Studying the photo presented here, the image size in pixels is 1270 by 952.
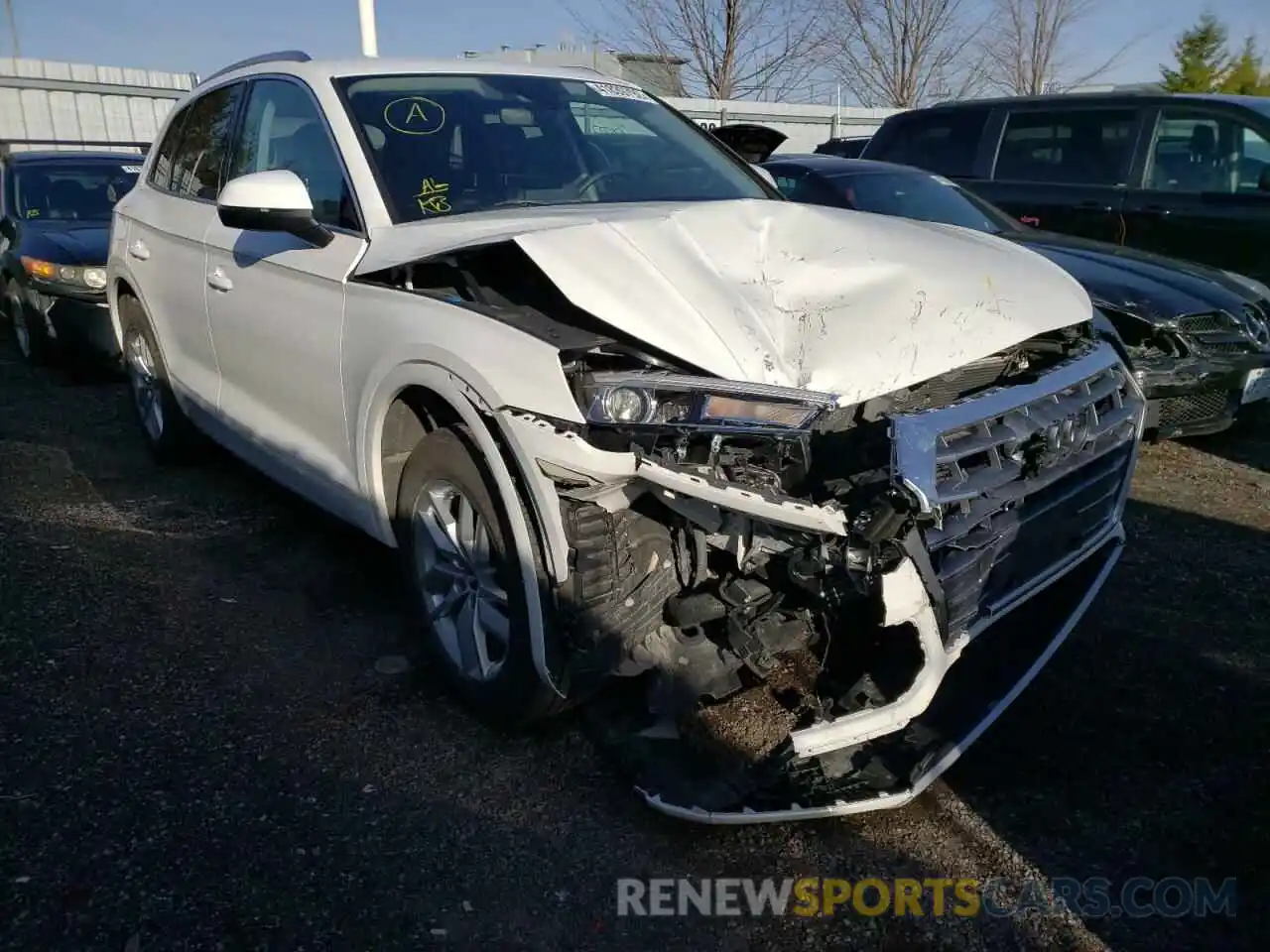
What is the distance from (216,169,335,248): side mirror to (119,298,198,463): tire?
211 centimetres

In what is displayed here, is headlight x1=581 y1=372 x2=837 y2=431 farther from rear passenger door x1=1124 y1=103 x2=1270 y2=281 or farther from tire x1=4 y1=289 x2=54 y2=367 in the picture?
tire x1=4 y1=289 x2=54 y2=367

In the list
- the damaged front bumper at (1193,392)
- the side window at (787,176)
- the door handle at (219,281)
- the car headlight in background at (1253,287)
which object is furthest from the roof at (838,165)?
the door handle at (219,281)

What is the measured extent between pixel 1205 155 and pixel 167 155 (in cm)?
669

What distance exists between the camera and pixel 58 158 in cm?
891

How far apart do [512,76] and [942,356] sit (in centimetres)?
216

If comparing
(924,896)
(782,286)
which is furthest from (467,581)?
(924,896)

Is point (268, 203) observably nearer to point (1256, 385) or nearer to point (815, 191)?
point (815, 191)

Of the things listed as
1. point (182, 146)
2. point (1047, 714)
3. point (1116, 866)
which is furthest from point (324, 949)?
point (182, 146)

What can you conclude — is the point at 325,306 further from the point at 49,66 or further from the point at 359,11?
the point at 49,66

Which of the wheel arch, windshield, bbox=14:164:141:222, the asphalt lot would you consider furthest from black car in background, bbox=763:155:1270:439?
windshield, bbox=14:164:141:222

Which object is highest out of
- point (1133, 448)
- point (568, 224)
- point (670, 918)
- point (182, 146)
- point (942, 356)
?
point (182, 146)

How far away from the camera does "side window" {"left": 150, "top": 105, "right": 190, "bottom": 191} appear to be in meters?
5.06

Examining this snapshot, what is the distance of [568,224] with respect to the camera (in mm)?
2842

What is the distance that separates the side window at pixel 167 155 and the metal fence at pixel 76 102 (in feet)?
36.0
